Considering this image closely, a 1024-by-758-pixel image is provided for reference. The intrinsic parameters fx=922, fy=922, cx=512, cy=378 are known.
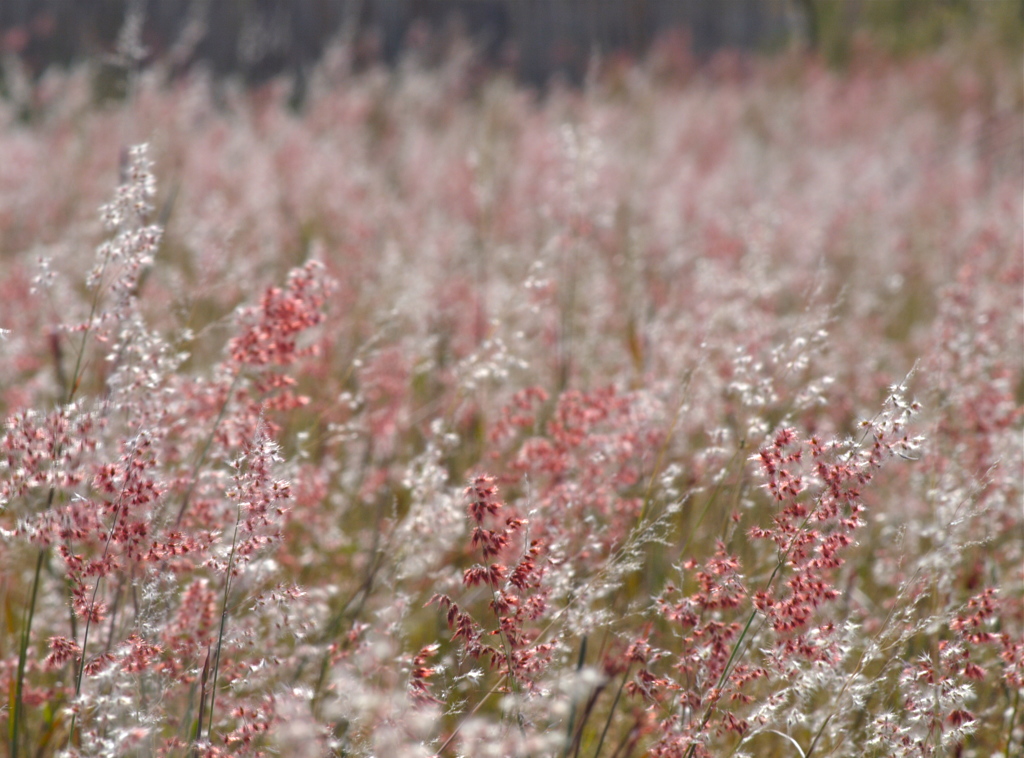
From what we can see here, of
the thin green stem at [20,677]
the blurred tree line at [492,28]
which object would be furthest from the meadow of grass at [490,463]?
the blurred tree line at [492,28]

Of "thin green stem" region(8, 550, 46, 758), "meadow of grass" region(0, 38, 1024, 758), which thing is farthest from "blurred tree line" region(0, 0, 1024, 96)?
"thin green stem" region(8, 550, 46, 758)

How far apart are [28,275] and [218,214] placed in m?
0.93

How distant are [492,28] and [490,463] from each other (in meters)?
13.1

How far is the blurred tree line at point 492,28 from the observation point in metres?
11.9

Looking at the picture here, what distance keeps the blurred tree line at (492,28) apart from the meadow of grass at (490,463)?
408 centimetres

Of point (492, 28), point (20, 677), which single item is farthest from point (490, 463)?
point (492, 28)

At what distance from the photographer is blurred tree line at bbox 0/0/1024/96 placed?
1187 cm

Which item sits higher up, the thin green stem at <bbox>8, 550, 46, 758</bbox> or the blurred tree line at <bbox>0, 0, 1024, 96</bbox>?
the blurred tree line at <bbox>0, 0, 1024, 96</bbox>

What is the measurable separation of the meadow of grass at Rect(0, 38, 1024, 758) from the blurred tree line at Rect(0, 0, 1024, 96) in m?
4.08

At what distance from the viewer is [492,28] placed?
14883 mm

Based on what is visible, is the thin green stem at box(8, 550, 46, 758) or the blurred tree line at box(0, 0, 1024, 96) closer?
the thin green stem at box(8, 550, 46, 758)

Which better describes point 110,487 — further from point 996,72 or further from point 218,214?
point 996,72

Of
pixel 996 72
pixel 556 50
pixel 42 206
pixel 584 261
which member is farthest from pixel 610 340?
pixel 556 50

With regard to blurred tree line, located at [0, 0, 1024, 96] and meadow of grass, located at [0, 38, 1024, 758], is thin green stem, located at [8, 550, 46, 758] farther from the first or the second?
blurred tree line, located at [0, 0, 1024, 96]
